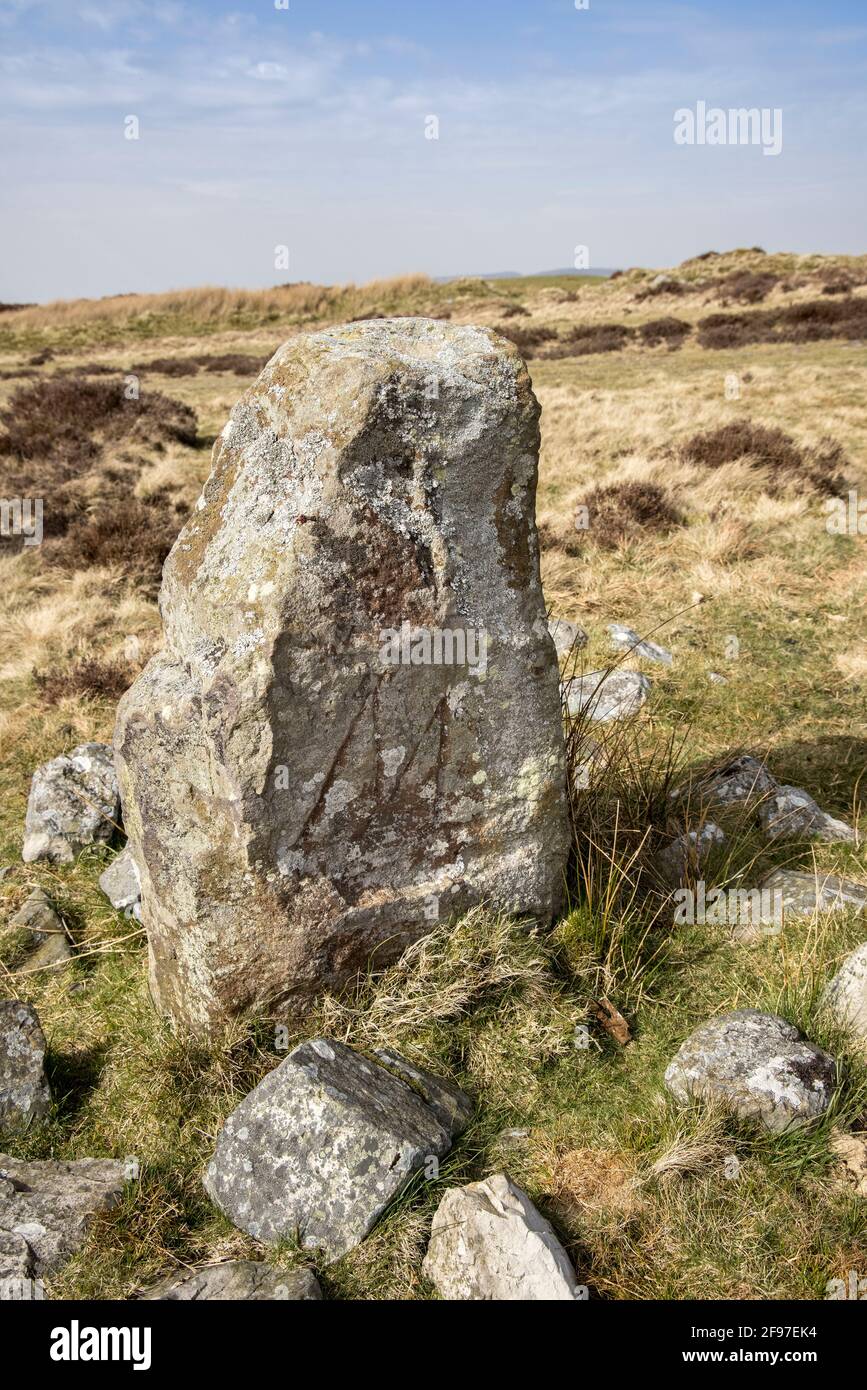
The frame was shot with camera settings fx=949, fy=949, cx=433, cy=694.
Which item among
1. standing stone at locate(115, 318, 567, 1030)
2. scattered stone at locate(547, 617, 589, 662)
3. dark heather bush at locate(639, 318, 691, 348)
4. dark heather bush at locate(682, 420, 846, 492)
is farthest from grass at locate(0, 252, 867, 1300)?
dark heather bush at locate(639, 318, 691, 348)

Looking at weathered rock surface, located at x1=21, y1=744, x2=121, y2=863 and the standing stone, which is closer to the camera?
the standing stone

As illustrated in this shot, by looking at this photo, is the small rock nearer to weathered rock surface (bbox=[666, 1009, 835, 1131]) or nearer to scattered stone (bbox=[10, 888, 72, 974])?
scattered stone (bbox=[10, 888, 72, 974])

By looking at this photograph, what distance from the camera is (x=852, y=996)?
130 inches

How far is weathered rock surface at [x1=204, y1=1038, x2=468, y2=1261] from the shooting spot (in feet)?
9.01

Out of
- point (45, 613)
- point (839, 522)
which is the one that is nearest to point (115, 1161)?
point (45, 613)

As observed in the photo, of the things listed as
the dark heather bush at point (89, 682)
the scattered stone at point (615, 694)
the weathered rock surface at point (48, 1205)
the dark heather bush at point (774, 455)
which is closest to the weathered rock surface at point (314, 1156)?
the weathered rock surface at point (48, 1205)

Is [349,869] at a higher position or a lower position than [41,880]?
higher

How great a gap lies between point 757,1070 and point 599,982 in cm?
76

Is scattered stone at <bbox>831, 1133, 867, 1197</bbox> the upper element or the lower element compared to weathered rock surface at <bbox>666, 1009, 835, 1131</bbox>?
lower

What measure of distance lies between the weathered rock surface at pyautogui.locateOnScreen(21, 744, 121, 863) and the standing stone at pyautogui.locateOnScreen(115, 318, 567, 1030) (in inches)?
60.9

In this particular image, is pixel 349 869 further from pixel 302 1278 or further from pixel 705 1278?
pixel 705 1278

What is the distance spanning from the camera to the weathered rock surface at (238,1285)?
2.58m

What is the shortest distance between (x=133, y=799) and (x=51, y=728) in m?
3.34
